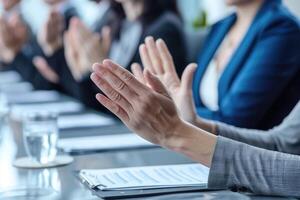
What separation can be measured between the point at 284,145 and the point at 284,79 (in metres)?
0.48

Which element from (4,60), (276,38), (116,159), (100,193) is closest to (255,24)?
(276,38)

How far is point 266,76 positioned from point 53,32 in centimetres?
131

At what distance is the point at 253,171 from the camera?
0.95 metres

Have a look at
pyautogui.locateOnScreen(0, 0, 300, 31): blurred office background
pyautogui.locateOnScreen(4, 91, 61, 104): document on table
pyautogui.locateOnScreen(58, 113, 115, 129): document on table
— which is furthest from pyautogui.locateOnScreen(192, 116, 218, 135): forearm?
pyautogui.locateOnScreen(0, 0, 300, 31): blurred office background

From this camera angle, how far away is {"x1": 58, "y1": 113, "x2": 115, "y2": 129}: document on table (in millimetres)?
1562

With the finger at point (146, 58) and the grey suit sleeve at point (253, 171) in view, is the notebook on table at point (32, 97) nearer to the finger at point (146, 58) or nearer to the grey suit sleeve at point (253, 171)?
the finger at point (146, 58)

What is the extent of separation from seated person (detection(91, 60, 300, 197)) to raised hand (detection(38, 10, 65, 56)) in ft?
5.81

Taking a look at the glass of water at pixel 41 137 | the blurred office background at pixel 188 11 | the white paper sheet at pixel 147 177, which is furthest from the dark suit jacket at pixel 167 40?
the white paper sheet at pixel 147 177

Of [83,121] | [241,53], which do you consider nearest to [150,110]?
[83,121]

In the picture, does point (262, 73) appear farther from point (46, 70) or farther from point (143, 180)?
point (46, 70)

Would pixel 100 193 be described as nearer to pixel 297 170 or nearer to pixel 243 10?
pixel 297 170

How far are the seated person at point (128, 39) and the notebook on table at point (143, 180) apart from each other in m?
1.04

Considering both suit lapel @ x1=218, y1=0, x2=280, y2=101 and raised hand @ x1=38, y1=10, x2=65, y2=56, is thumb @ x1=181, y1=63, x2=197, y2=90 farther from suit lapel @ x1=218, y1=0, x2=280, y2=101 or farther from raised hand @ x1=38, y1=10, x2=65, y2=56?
raised hand @ x1=38, y1=10, x2=65, y2=56

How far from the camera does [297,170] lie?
3.09 ft
